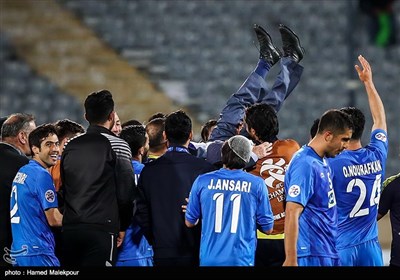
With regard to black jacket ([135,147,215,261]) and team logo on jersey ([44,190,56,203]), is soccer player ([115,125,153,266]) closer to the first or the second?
black jacket ([135,147,215,261])

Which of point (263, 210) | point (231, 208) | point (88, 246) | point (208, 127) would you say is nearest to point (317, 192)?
point (263, 210)

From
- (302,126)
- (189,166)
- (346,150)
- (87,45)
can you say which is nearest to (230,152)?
(189,166)

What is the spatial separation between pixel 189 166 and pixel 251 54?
44.3 feet

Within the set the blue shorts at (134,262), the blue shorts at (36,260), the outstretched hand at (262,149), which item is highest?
the outstretched hand at (262,149)

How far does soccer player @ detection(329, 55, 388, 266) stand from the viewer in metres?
6.47

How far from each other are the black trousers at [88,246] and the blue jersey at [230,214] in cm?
69

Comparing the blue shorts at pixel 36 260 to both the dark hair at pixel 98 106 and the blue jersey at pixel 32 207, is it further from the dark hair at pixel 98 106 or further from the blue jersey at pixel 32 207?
the dark hair at pixel 98 106

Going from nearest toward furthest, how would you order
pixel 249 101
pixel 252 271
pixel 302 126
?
1. pixel 252 271
2. pixel 249 101
3. pixel 302 126

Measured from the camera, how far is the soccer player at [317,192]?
5914 mm

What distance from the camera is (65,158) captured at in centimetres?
636

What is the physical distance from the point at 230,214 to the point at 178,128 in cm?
73

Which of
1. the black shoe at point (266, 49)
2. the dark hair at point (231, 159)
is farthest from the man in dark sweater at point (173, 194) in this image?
the black shoe at point (266, 49)

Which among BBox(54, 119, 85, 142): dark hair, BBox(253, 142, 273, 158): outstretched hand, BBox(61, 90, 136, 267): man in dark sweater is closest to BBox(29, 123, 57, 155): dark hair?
BBox(61, 90, 136, 267): man in dark sweater

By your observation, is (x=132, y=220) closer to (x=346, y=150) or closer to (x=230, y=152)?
(x=230, y=152)
